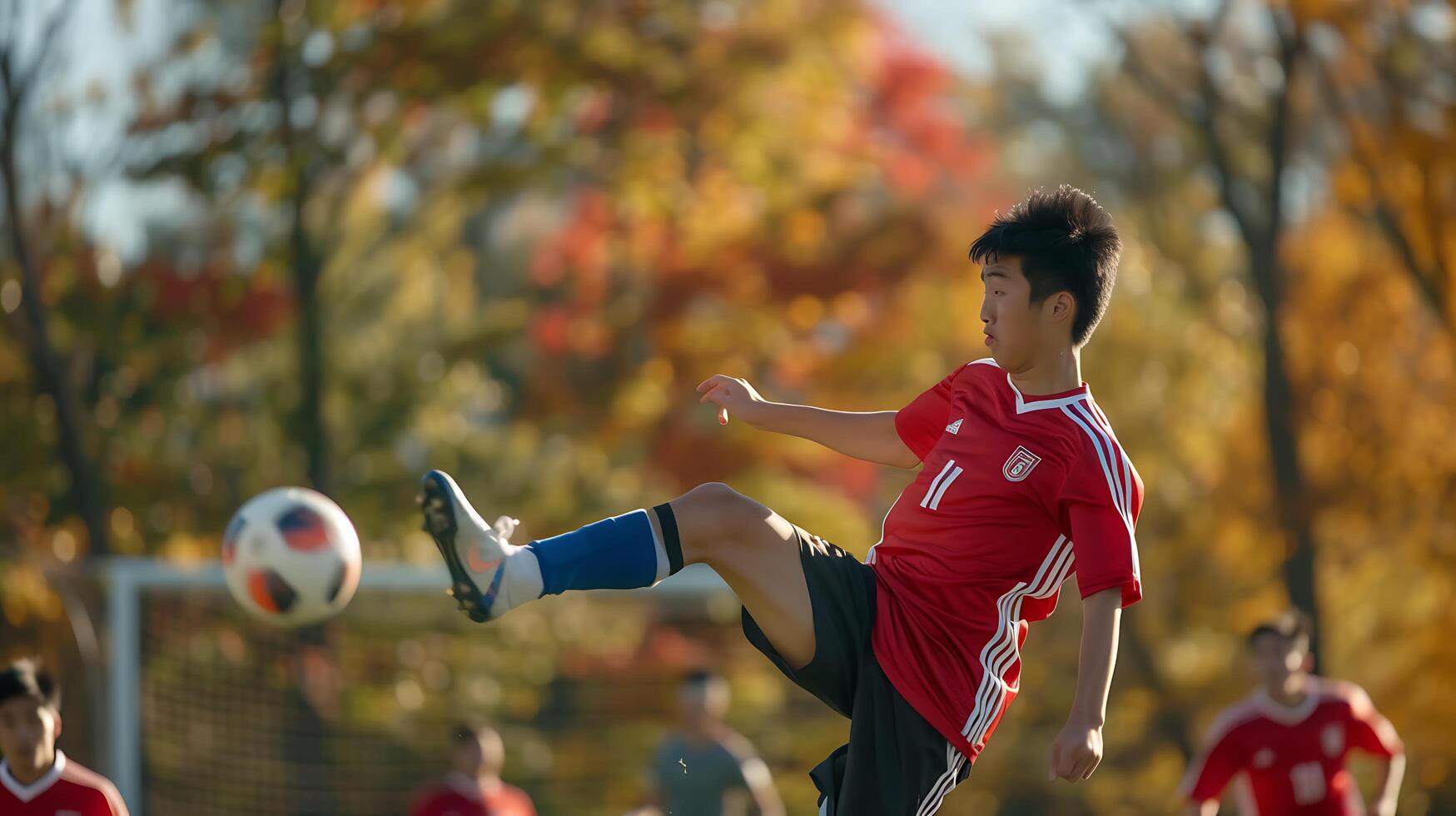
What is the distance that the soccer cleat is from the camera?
3.81 m

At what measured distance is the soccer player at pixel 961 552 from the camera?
3.99 meters

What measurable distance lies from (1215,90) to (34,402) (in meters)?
9.94

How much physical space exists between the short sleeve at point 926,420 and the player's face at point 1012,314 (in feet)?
1.48

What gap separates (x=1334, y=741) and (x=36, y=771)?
5.46m

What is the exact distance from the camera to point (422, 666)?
13953mm

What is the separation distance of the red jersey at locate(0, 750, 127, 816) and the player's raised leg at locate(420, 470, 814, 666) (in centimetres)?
216

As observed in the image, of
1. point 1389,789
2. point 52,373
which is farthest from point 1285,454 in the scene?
point 52,373

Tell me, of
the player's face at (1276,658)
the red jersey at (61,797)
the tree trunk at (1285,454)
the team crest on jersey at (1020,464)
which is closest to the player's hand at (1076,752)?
the team crest on jersey at (1020,464)

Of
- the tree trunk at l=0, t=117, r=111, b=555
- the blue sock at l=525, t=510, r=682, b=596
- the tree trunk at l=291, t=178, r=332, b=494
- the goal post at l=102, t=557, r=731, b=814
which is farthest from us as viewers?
the tree trunk at l=291, t=178, r=332, b=494

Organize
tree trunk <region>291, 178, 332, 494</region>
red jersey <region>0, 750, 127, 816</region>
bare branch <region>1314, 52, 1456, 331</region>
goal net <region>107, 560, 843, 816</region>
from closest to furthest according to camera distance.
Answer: red jersey <region>0, 750, 127, 816</region> < goal net <region>107, 560, 843, 816</region> < bare branch <region>1314, 52, 1456, 331</region> < tree trunk <region>291, 178, 332, 494</region>

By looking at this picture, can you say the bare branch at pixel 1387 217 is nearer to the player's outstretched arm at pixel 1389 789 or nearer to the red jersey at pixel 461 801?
the player's outstretched arm at pixel 1389 789

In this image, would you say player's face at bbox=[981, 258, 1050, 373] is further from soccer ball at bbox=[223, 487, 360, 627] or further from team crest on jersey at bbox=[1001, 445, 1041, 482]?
soccer ball at bbox=[223, 487, 360, 627]

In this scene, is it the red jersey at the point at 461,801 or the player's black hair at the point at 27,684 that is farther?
the red jersey at the point at 461,801

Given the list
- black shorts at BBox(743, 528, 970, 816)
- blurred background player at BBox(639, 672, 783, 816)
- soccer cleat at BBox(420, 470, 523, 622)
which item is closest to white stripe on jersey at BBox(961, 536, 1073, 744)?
black shorts at BBox(743, 528, 970, 816)
